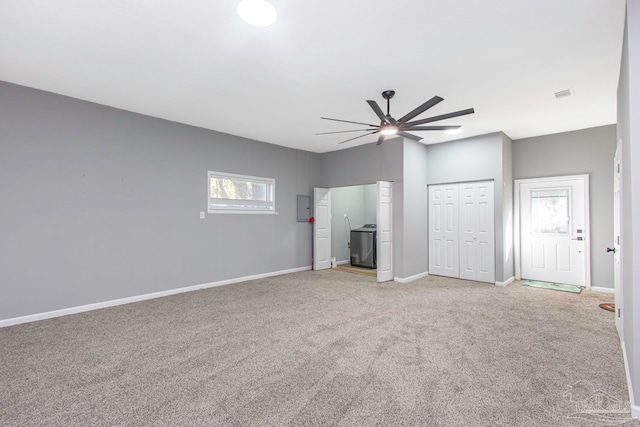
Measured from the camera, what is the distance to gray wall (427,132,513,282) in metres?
5.28

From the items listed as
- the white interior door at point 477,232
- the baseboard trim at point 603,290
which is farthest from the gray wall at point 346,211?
the baseboard trim at point 603,290

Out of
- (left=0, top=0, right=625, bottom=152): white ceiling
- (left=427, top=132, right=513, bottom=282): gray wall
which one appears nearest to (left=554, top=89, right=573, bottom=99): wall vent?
(left=0, top=0, right=625, bottom=152): white ceiling

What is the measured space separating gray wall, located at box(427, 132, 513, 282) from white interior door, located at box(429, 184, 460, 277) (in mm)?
283

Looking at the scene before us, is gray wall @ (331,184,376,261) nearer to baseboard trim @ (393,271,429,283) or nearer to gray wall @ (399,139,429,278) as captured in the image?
gray wall @ (399,139,429,278)

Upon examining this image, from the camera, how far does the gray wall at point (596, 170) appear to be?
4.89 meters

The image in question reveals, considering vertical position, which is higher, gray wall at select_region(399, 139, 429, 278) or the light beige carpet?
gray wall at select_region(399, 139, 429, 278)

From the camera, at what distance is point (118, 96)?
381 cm

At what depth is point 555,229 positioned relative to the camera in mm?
5355

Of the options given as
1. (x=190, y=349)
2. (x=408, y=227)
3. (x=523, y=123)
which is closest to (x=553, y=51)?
(x=523, y=123)

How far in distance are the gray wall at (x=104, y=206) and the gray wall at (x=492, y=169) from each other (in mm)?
3894

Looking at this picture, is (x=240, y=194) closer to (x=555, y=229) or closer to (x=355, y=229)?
(x=355, y=229)

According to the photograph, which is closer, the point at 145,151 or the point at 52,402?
the point at 52,402

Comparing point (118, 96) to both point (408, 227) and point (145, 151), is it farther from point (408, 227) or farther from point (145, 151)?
point (408, 227)

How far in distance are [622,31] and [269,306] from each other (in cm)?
449
